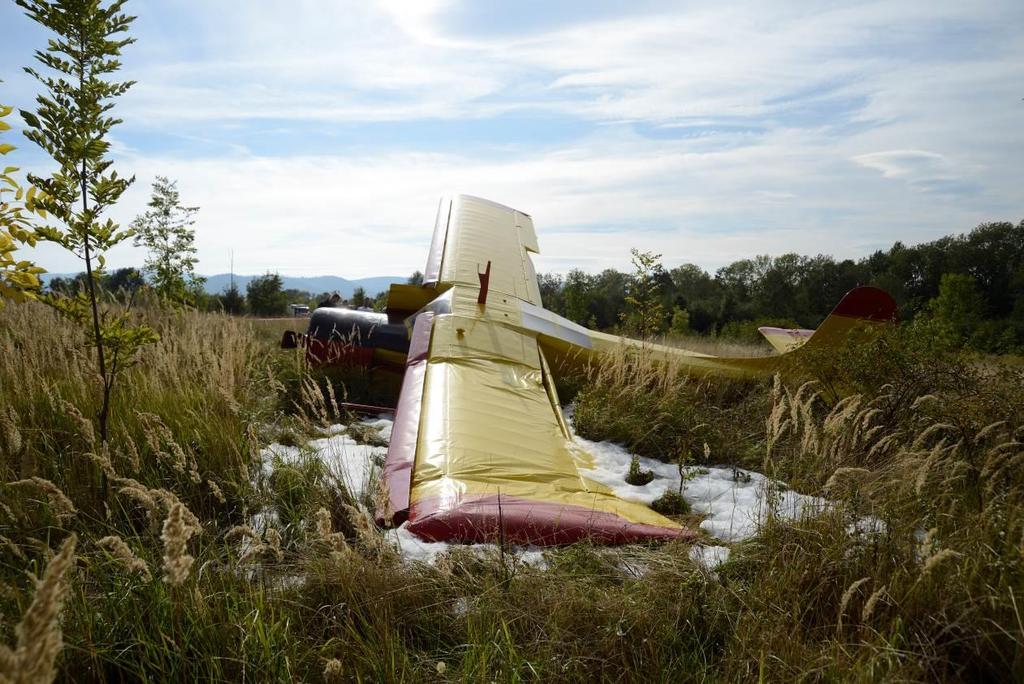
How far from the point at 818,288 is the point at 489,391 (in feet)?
151

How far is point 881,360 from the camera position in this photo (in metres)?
5.33

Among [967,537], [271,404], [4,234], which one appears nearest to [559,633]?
[967,537]

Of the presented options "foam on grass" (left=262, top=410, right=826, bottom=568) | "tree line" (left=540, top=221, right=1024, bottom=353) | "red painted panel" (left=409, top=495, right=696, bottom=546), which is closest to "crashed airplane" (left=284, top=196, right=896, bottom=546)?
"red painted panel" (left=409, top=495, right=696, bottom=546)

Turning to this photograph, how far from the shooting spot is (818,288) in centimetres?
4403

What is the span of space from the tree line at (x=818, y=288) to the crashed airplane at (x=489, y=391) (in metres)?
22.8

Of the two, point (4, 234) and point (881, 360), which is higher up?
point (4, 234)

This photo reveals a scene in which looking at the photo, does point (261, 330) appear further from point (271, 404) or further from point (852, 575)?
point (852, 575)

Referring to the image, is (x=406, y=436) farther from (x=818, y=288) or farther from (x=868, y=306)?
(x=818, y=288)

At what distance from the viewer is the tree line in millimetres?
33219

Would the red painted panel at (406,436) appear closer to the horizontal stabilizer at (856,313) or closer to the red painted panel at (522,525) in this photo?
the red painted panel at (522,525)

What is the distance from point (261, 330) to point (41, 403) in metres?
8.44

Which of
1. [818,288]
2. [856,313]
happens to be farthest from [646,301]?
[818,288]

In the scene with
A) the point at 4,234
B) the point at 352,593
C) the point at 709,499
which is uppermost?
the point at 4,234

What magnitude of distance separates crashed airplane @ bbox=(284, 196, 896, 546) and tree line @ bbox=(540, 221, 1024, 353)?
74.9ft
